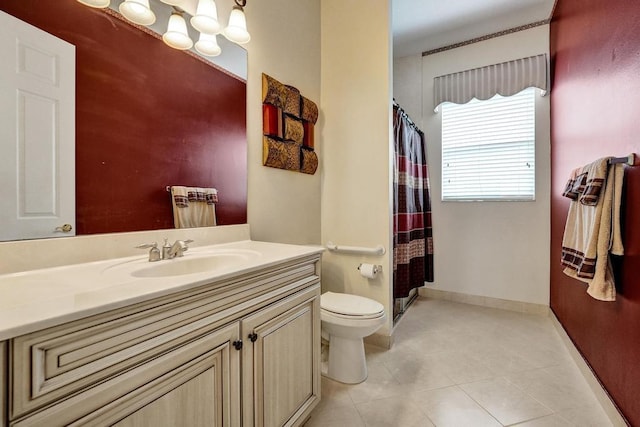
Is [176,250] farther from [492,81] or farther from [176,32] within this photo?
[492,81]

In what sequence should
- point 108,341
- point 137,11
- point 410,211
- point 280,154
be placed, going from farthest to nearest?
1. point 410,211
2. point 280,154
3. point 137,11
4. point 108,341

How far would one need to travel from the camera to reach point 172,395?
75 centimetres

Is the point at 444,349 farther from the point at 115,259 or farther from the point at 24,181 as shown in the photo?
the point at 24,181

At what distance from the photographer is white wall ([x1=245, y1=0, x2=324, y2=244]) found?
1718mm

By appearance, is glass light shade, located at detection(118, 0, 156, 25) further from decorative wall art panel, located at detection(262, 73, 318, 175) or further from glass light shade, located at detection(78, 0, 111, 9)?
decorative wall art panel, located at detection(262, 73, 318, 175)

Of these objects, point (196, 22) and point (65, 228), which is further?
point (196, 22)

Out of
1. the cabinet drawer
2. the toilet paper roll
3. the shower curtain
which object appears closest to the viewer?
the cabinet drawer

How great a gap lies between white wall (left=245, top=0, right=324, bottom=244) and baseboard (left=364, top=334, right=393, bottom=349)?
839 millimetres

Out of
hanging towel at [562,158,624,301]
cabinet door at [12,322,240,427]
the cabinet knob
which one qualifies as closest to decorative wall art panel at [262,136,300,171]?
the cabinet knob

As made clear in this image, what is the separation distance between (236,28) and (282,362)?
1.59 m

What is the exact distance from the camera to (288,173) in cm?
199

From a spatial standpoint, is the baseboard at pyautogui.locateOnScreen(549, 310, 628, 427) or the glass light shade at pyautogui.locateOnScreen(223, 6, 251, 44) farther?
the glass light shade at pyautogui.locateOnScreen(223, 6, 251, 44)

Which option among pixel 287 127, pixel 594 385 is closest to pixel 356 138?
pixel 287 127

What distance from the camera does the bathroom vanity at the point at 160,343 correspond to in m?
0.54
